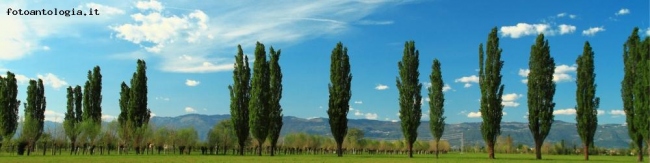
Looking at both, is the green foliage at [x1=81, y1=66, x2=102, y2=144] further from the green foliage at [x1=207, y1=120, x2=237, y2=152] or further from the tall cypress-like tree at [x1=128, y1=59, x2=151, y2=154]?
the green foliage at [x1=207, y1=120, x2=237, y2=152]

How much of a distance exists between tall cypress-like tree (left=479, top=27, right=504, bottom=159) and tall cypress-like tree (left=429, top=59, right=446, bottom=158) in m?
7.74

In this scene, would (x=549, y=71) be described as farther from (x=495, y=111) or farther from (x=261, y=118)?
(x=261, y=118)

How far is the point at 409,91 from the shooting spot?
209 feet

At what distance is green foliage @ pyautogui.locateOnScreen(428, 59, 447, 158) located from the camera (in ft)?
232

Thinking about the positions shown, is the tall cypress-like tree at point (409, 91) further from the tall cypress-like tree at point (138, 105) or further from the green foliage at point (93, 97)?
the green foliage at point (93, 97)

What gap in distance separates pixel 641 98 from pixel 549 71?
14.3 meters

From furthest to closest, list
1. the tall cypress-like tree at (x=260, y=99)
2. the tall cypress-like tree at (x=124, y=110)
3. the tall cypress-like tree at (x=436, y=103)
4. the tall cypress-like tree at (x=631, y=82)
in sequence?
the tall cypress-like tree at (x=124, y=110), the tall cypress-like tree at (x=436, y=103), the tall cypress-like tree at (x=260, y=99), the tall cypress-like tree at (x=631, y=82)

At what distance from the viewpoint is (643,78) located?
47281 millimetres

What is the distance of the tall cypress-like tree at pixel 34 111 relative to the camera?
75125mm

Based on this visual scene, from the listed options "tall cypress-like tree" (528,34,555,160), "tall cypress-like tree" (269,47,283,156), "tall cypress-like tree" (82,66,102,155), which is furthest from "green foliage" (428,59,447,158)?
"tall cypress-like tree" (82,66,102,155)

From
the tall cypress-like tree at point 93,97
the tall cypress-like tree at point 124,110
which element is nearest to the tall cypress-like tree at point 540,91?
the tall cypress-like tree at point 124,110

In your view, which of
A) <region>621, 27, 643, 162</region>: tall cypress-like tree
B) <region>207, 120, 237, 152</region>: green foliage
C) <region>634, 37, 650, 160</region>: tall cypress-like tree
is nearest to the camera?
<region>634, 37, 650, 160</region>: tall cypress-like tree

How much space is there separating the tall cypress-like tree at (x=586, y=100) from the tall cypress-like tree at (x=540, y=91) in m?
5.83

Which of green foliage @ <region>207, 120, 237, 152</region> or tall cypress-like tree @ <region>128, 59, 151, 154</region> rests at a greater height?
tall cypress-like tree @ <region>128, 59, 151, 154</region>
